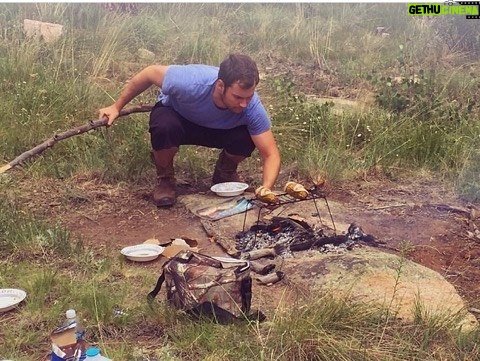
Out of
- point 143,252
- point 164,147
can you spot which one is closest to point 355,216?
point 164,147

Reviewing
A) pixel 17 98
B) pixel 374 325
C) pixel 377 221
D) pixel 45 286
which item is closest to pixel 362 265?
pixel 374 325

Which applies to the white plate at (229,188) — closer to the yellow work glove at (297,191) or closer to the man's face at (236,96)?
the man's face at (236,96)

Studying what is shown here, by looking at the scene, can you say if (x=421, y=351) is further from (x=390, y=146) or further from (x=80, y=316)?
(x=390, y=146)

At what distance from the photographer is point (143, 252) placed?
4.04 m

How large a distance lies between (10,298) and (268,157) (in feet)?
6.79

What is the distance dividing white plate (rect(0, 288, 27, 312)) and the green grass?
0.16ft

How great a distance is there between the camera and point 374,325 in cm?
300

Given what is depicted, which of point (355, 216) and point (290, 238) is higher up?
point (290, 238)

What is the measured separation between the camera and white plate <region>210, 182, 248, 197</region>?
5.02 m

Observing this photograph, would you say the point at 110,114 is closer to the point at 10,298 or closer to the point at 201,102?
the point at 201,102

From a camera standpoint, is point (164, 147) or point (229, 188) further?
point (229, 188)

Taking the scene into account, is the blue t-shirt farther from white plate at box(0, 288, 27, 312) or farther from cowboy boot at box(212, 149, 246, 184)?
white plate at box(0, 288, 27, 312)

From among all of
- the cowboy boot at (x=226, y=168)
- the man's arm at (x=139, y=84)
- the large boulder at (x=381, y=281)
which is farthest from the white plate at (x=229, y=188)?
the large boulder at (x=381, y=281)

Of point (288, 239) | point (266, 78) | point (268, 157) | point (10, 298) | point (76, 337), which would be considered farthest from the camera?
point (266, 78)
